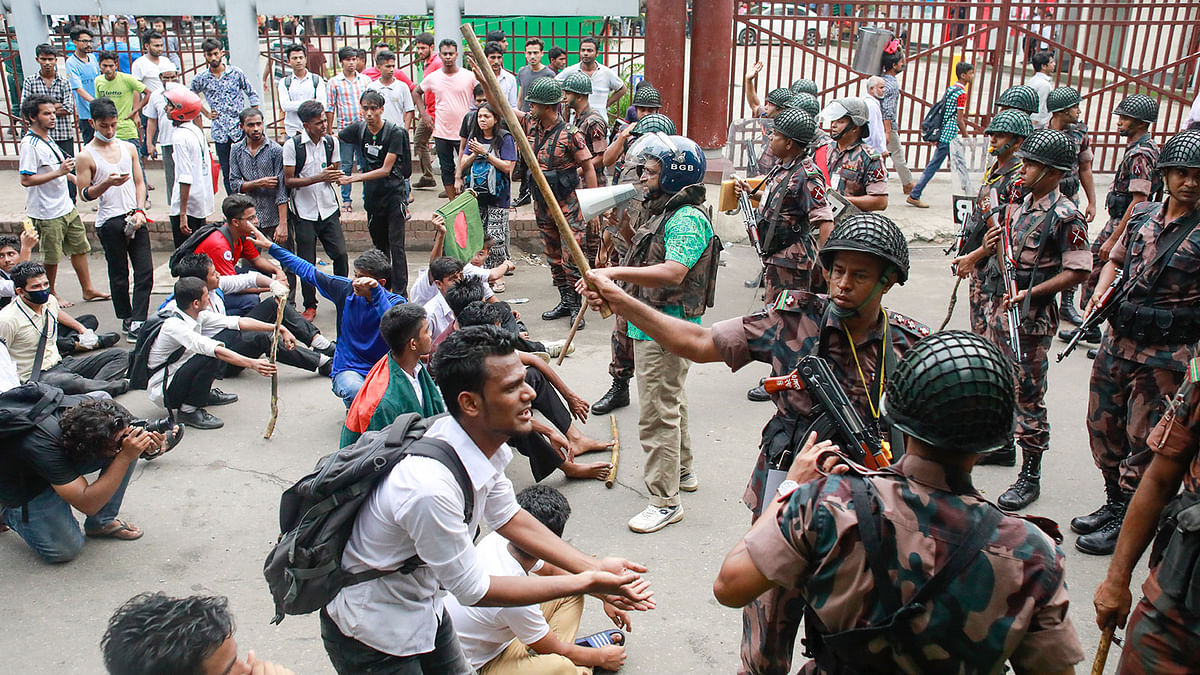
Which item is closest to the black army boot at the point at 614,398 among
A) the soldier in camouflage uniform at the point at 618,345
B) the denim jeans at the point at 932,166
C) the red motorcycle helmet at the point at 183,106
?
the soldier in camouflage uniform at the point at 618,345

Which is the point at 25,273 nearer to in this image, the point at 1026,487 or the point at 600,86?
the point at 1026,487

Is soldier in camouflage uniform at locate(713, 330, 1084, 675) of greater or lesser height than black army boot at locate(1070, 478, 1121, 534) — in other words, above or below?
above

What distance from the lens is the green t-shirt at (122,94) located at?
34.9ft

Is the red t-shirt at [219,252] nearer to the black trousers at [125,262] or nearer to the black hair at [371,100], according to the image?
the black trousers at [125,262]

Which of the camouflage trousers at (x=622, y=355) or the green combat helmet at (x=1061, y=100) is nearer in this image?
the camouflage trousers at (x=622, y=355)

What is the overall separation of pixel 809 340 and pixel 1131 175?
17.6ft

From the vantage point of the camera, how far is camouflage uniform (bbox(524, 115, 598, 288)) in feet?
25.6

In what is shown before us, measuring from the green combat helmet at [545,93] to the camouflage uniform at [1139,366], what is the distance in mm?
4551

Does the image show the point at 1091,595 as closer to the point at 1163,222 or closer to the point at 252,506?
the point at 1163,222

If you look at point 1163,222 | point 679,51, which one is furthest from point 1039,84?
point 1163,222

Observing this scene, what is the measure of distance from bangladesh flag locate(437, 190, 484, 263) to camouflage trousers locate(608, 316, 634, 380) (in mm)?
1619

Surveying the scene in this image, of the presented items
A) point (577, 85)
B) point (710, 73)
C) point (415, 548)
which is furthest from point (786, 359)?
point (710, 73)

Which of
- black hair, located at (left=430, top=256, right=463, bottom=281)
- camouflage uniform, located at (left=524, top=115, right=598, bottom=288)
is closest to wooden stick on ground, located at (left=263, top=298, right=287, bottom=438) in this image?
black hair, located at (left=430, top=256, right=463, bottom=281)

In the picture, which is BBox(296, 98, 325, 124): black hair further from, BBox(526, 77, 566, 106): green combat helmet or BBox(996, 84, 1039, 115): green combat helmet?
BBox(996, 84, 1039, 115): green combat helmet
